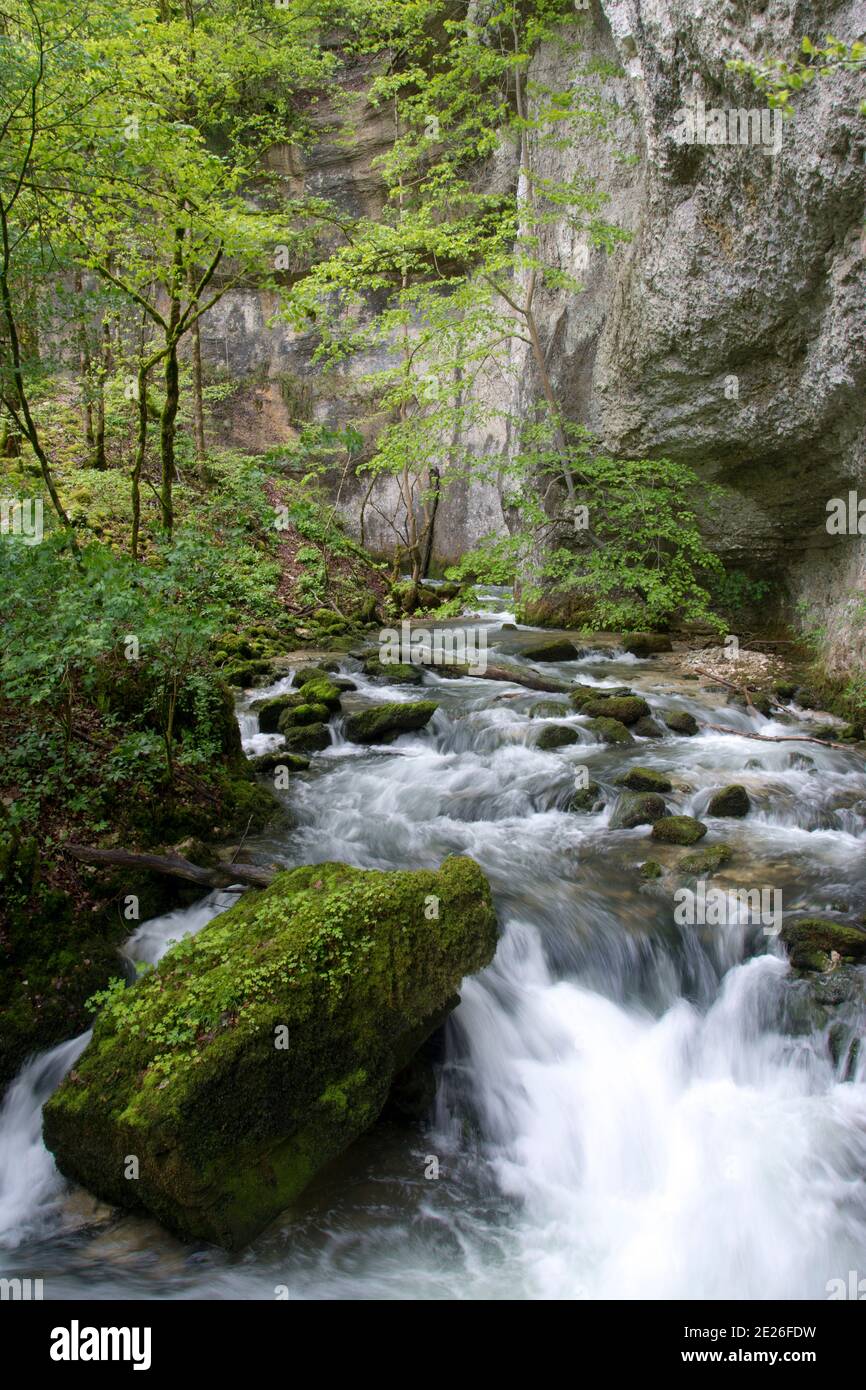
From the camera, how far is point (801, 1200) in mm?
4004

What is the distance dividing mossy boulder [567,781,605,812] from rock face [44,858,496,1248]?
10.8 ft

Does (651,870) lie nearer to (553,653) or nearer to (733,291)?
(553,653)

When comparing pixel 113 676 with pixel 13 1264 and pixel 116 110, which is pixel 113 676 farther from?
pixel 116 110

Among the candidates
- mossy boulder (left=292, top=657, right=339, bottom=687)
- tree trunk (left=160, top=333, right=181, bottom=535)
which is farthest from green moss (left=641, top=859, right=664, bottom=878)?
tree trunk (left=160, top=333, right=181, bottom=535)

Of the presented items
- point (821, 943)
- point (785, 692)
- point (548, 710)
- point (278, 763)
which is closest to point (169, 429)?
point (278, 763)

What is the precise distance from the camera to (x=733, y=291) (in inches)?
389

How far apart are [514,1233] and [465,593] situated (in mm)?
8856

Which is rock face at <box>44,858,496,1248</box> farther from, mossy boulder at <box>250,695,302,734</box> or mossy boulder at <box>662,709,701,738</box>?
mossy boulder at <box>662,709,701,738</box>

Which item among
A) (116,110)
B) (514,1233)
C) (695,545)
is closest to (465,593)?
(695,545)

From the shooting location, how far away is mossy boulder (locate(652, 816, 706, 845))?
6.82 meters

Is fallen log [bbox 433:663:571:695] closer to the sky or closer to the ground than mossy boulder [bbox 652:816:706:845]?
closer to the sky

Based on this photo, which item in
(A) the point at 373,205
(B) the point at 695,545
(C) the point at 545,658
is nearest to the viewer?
(B) the point at 695,545

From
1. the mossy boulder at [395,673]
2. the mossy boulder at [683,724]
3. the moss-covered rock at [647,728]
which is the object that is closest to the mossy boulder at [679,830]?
the moss-covered rock at [647,728]

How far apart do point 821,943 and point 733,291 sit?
830 centimetres
